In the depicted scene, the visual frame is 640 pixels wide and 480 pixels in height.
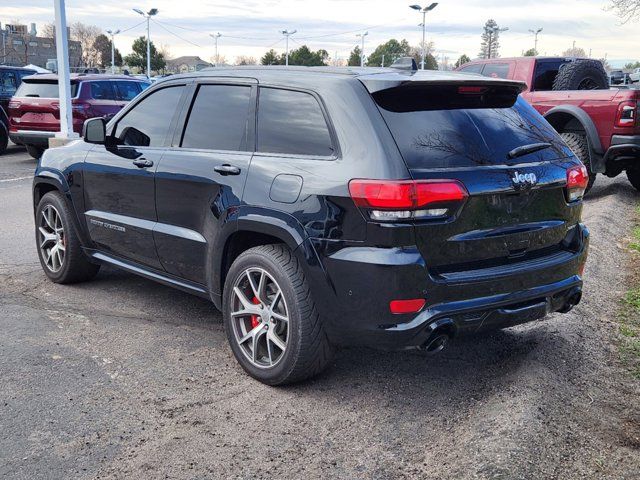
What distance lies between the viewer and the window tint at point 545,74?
1193cm

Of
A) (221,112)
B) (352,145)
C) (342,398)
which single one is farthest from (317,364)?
(221,112)

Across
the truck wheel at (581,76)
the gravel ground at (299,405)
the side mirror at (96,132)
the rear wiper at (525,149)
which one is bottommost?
the gravel ground at (299,405)

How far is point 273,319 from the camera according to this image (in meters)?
4.05

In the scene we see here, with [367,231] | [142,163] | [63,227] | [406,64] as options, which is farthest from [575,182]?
[63,227]

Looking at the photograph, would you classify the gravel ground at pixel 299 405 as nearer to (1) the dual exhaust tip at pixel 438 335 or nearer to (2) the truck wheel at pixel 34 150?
(1) the dual exhaust tip at pixel 438 335

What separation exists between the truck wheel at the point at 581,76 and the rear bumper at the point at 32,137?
9.88 metres

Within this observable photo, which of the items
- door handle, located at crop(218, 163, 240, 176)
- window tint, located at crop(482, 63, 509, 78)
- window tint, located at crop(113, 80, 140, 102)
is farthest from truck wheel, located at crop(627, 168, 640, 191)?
window tint, located at crop(113, 80, 140, 102)

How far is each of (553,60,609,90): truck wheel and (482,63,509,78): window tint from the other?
876 mm

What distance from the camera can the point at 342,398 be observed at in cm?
400

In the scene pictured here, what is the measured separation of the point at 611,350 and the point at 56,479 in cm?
340

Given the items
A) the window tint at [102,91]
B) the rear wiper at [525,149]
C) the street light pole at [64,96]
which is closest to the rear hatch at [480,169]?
the rear wiper at [525,149]

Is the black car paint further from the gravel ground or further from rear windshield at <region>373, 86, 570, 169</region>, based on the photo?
the gravel ground

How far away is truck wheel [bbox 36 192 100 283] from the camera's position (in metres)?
5.86

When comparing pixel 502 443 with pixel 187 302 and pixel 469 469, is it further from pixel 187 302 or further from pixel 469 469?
pixel 187 302
